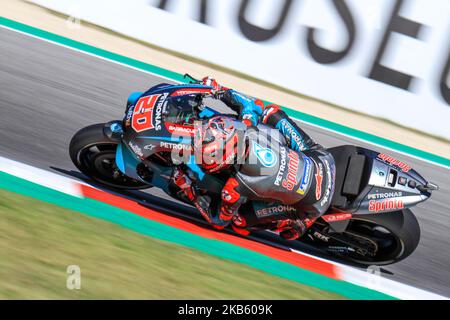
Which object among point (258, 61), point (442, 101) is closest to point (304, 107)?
point (258, 61)

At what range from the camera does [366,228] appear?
6.13 meters

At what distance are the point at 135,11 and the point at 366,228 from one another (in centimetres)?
539

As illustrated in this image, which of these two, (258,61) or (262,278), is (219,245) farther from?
(258,61)

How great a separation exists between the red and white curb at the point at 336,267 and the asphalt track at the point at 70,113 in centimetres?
13

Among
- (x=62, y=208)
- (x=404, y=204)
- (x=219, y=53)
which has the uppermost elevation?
(x=219, y=53)

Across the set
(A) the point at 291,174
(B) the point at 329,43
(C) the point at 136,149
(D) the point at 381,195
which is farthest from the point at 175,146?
(B) the point at 329,43

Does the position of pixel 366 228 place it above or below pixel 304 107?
below

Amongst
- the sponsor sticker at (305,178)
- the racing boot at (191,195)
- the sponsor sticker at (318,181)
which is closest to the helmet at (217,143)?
the racing boot at (191,195)

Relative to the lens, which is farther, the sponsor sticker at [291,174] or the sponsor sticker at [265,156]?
the sponsor sticker at [291,174]

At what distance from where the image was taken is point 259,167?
5250 millimetres

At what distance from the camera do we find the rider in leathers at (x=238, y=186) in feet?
18.0

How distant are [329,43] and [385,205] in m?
4.02

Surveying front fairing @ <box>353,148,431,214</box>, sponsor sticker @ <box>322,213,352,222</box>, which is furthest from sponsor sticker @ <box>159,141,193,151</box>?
front fairing @ <box>353,148,431,214</box>

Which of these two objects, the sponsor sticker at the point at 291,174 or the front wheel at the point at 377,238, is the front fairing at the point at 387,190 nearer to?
the front wheel at the point at 377,238
